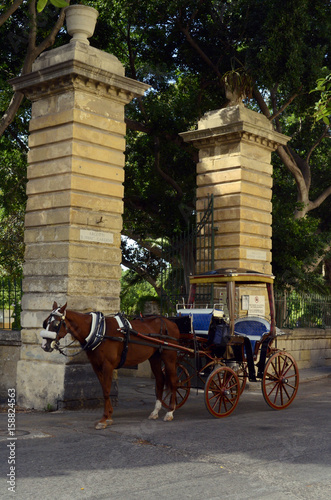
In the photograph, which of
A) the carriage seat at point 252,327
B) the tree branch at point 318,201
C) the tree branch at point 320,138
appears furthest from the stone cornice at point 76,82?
the tree branch at point 320,138

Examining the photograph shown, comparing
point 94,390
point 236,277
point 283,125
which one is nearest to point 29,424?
point 94,390

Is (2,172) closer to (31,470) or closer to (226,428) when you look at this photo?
(226,428)

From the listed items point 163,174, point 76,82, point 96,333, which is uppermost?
point 163,174

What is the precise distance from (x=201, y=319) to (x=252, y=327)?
1187 millimetres

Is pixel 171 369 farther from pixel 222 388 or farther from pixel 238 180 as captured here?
pixel 238 180

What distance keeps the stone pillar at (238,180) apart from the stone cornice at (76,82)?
10.9ft

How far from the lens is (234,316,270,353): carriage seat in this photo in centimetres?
1112

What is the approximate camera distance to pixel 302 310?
18281 millimetres

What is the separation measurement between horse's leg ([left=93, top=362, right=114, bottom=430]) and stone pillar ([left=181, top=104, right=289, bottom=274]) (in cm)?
583

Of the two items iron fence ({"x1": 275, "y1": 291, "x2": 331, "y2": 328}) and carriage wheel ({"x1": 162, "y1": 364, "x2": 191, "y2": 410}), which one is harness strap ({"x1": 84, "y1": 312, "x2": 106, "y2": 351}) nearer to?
carriage wheel ({"x1": 162, "y1": 364, "x2": 191, "y2": 410})

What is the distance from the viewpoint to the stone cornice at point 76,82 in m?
11.0

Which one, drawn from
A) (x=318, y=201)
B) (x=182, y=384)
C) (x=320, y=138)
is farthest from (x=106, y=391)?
(x=320, y=138)

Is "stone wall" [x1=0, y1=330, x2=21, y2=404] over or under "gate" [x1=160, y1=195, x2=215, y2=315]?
under

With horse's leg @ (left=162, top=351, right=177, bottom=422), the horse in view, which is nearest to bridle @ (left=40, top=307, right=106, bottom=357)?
the horse
